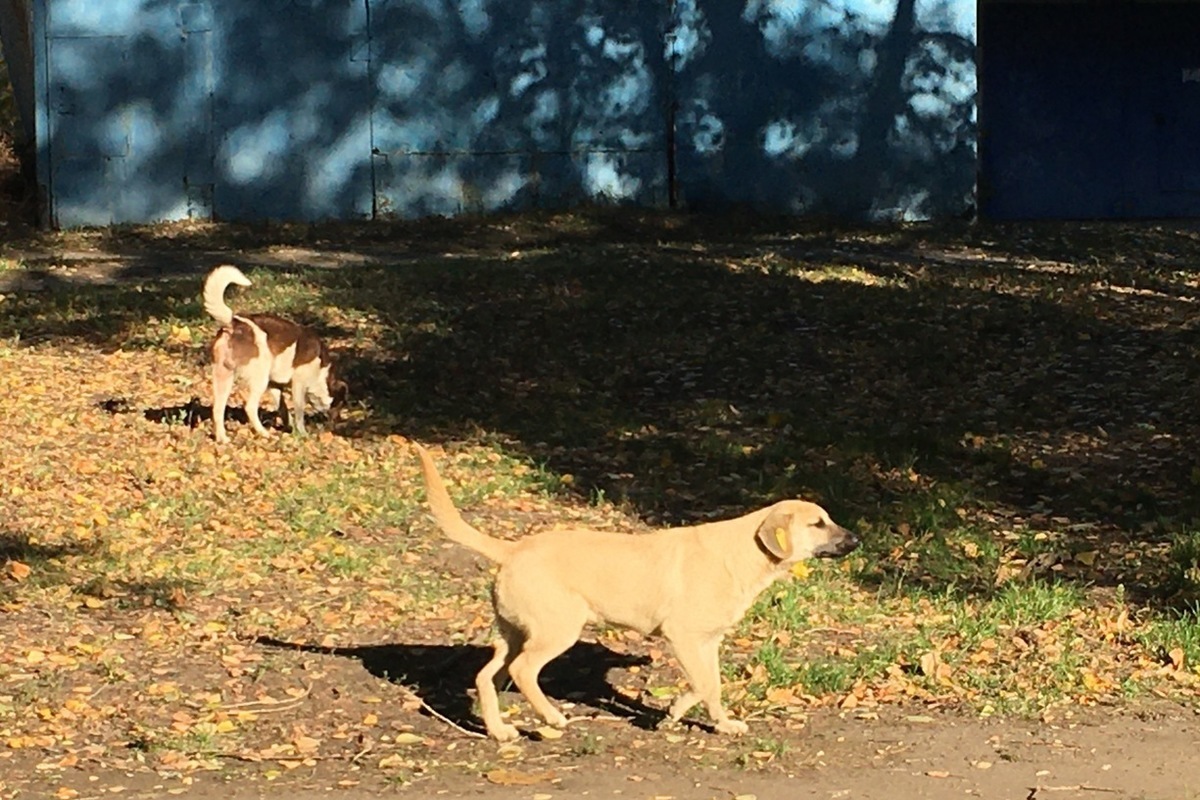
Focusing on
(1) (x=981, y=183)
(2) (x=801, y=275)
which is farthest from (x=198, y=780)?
(1) (x=981, y=183)

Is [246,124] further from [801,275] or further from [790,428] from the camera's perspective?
[790,428]

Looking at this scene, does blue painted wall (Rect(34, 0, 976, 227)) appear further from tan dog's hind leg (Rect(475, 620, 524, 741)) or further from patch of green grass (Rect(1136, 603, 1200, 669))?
tan dog's hind leg (Rect(475, 620, 524, 741))

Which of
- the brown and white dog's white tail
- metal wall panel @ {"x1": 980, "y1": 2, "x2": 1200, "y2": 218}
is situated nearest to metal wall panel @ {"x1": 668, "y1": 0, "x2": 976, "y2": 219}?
metal wall panel @ {"x1": 980, "y1": 2, "x2": 1200, "y2": 218}

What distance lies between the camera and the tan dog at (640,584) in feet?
21.8

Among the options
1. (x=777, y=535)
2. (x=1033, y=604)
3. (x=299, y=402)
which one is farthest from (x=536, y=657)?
(x=299, y=402)

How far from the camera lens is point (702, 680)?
22.0 ft

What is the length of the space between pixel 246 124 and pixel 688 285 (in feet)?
21.5

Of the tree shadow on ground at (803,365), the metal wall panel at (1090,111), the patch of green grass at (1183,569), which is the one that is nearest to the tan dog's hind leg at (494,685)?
the tree shadow on ground at (803,365)

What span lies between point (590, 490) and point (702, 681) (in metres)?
4.29

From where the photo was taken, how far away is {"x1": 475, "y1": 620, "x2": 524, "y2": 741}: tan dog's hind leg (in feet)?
22.0

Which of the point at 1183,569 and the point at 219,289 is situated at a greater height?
the point at 219,289

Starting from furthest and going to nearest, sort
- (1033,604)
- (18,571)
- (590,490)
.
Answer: (590,490) < (18,571) < (1033,604)

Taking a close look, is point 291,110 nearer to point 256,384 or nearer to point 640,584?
point 256,384

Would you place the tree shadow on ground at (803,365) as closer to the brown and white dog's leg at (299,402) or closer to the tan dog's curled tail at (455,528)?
the brown and white dog's leg at (299,402)
